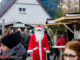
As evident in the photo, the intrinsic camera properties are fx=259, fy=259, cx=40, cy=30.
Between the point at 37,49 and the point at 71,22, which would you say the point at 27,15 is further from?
the point at 37,49

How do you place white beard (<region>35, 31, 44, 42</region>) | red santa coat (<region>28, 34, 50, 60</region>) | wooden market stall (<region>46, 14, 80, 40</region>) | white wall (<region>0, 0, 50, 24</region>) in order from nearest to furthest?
wooden market stall (<region>46, 14, 80, 40</region>) < red santa coat (<region>28, 34, 50, 60</region>) < white beard (<region>35, 31, 44, 42</region>) < white wall (<region>0, 0, 50, 24</region>)

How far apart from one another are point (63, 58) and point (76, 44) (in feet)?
0.80

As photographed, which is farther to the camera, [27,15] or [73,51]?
[27,15]

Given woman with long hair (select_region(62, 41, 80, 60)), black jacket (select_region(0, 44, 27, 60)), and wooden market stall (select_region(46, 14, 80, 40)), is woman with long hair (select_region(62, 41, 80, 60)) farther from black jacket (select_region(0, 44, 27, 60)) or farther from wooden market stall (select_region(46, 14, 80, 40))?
wooden market stall (select_region(46, 14, 80, 40))

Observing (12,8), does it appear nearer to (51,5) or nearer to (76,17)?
(51,5)

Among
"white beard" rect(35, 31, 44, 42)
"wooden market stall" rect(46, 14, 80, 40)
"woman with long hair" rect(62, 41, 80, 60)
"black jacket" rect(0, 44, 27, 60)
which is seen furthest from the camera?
"white beard" rect(35, 31, 44, 42)

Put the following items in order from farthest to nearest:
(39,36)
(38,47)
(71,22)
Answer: (71,22)
(39,36)
(38,47)

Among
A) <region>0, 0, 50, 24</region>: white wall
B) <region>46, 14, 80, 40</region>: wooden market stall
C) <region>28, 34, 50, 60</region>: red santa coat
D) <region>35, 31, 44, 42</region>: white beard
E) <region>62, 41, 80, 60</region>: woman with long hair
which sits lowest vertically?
<region>0, 0, 50, 24</region>: white wall

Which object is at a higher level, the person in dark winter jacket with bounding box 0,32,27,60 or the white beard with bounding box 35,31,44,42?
the person in dark winter jacket with bounding box 0,32,27,60

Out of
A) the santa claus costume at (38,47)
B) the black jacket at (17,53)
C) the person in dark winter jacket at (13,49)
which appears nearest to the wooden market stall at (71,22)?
the santa claus costume at (38,47)

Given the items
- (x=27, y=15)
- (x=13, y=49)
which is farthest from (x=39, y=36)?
(x=27, y=15)

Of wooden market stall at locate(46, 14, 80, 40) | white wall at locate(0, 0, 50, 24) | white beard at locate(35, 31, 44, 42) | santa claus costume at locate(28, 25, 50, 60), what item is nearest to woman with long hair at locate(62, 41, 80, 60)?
wooden market stall at locate(46, 14, 80, 40)

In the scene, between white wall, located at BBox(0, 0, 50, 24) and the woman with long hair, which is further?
white wall, located at BBox(0, 0, 50, 24)

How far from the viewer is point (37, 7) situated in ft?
135
